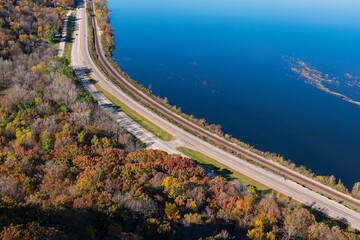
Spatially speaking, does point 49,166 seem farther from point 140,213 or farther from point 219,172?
point 219,172

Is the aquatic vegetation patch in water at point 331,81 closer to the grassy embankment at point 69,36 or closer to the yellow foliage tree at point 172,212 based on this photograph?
the yellow foliage tree at point 172,212

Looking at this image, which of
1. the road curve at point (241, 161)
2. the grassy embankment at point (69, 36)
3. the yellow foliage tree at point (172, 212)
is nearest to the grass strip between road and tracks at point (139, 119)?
the road curve at point (241, 161)

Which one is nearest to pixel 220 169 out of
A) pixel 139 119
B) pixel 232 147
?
pixel 232 147

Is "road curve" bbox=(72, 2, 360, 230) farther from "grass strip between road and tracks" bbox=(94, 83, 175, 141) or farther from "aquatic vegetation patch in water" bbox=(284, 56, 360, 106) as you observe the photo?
"aquatic vegetation patch in water" bbox=(284, 56, 360, 106)

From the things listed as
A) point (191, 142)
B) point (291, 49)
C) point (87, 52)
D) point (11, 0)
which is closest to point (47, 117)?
point (191, 142)

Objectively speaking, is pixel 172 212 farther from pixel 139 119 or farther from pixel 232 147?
pixel 139 119

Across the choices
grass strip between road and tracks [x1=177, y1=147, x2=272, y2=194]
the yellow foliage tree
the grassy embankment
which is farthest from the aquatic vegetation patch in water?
the grassy embankment
